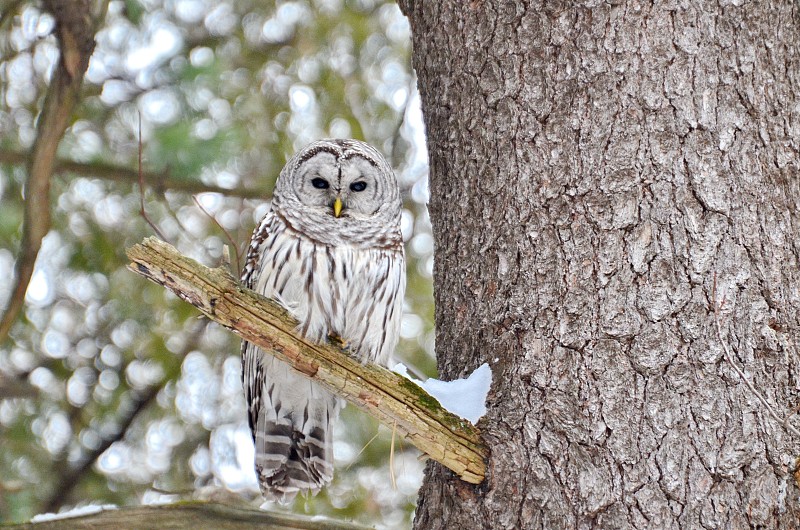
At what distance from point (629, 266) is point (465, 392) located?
51cm

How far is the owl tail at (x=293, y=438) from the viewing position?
10.3 feet

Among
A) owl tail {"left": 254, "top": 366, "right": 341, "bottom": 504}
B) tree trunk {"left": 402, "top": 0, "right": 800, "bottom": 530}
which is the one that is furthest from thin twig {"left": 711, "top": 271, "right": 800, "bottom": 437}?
owl tail {"left": 254, "top": 366, "right": 341, "bottom": 504}

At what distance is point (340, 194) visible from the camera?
10.6 ft

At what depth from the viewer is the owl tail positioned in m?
3.15

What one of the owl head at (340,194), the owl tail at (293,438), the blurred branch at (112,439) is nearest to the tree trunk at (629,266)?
the owl head at (340,194)

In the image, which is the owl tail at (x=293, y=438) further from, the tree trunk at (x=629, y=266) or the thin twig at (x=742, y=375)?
the thin twig at (x=742, y=375)

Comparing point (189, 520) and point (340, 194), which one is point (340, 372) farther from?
point (340, 194)

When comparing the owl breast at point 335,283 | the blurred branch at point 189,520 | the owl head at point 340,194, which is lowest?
the blurred branch at point 189,520

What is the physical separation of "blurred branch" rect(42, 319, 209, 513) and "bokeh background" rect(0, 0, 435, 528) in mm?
11

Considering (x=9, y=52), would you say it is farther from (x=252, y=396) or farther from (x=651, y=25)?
(x=651, y=25)

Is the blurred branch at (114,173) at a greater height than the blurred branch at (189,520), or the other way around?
the blurred branch at (114,173)

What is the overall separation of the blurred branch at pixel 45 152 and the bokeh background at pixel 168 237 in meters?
0.52

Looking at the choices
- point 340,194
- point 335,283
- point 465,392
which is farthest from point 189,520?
point 340,194

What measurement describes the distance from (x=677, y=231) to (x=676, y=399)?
1.31 ft
